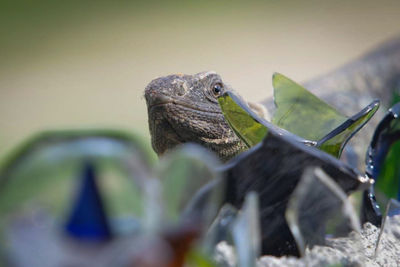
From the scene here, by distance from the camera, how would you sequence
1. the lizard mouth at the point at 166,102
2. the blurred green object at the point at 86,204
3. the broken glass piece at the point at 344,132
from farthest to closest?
1. the lizard mouth at the point at 166,102
2. the broken glass piece at the point at 344,132
3. the blurred green object at the point at 86,204

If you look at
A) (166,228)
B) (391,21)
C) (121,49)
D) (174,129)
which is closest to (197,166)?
(166,228)

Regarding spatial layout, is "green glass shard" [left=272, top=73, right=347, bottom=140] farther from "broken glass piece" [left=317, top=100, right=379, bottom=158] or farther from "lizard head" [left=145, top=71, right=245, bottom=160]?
"lizard head" [left=145, top=71, right=245, bottom=160]

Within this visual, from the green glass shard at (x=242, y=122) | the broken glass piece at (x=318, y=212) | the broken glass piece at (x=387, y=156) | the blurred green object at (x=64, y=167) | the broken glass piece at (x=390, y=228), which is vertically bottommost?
the broken glass piece at (x=390, y=228)

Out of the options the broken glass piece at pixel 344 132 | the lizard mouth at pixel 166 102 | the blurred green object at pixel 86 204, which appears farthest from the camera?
the lizard mouth at pixel 166 102

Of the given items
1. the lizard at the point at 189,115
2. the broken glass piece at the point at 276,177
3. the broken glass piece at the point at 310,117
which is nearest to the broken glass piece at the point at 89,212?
the broken glass piece at the point at 276,177

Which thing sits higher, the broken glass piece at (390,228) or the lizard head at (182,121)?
the lizard head at (182,121)

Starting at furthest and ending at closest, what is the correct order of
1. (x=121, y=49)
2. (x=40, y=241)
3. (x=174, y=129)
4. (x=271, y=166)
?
(x=121, y=49)
(x=174, y=129)
(x=271, y=166)
(x=40, y=241)

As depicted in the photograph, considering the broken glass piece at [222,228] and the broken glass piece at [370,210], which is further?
the broken glass piece at [370,210]

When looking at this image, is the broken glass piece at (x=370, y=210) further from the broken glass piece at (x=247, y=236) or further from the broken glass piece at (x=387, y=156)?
the broken glass piece at (x=247, y=236)

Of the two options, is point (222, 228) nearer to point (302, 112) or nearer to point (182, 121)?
point (302, 112)

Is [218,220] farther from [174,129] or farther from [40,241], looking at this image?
[174,129]
